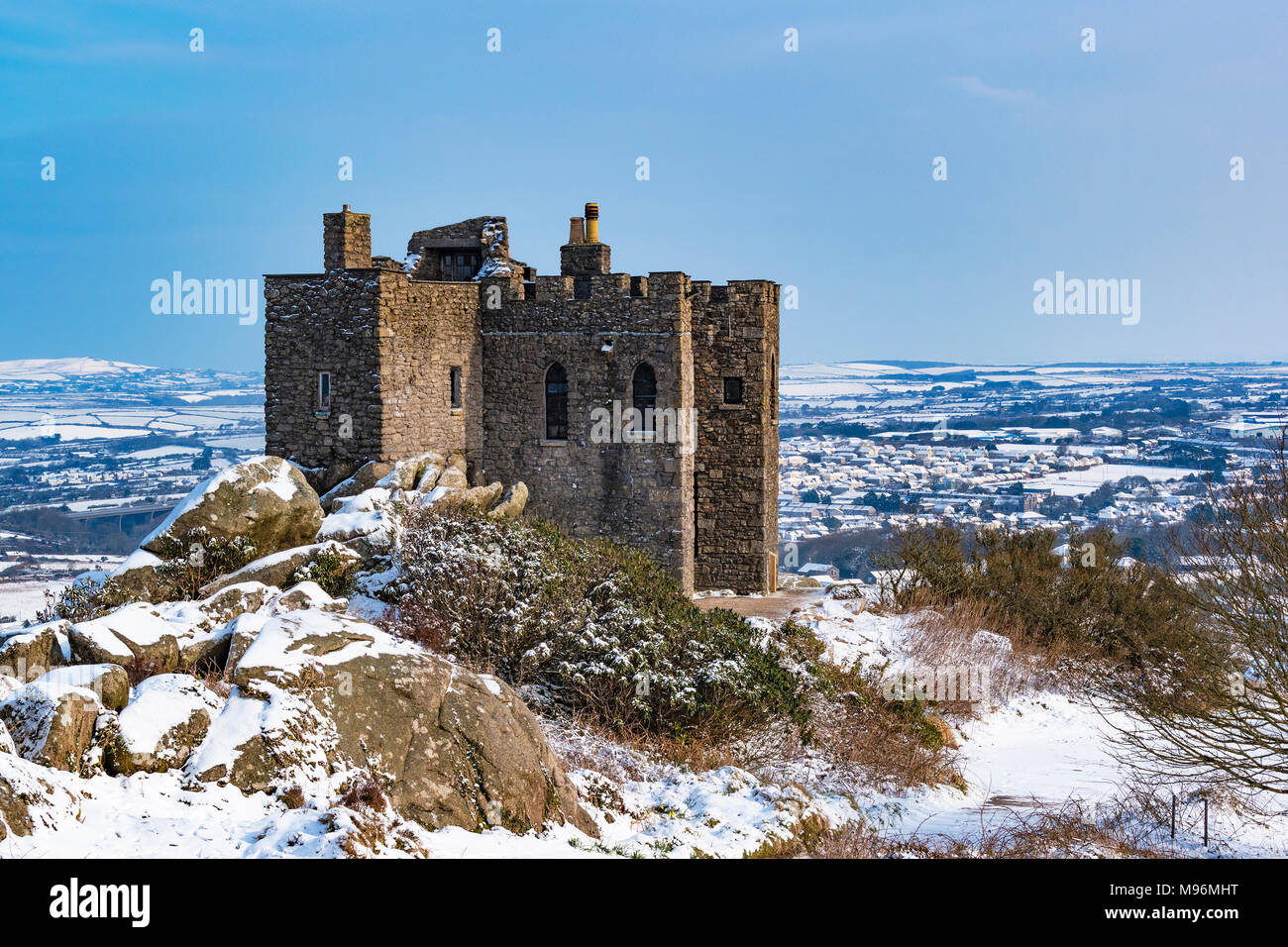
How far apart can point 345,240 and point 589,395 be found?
21.0 feet

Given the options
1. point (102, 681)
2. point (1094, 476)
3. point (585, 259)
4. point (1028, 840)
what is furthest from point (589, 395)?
point (1094, 476)

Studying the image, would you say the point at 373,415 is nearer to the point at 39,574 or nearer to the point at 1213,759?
the point at 1213,759

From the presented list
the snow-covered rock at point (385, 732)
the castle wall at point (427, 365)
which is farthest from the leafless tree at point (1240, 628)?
the castle wall at point (427, 365)

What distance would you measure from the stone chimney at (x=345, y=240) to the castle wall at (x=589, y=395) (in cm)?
313

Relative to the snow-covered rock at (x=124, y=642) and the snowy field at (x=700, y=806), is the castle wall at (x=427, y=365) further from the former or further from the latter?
the snow-covered rock at (x=124, y=642)

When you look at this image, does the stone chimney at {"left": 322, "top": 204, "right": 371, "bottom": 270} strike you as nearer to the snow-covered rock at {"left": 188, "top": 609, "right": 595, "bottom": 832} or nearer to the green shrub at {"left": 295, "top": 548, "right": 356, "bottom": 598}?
the green shrub at {"left": 295, "top": 548, "right": 356, "bottom": 598}

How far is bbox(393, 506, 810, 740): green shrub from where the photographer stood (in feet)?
52.5

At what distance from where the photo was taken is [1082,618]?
26.8 m

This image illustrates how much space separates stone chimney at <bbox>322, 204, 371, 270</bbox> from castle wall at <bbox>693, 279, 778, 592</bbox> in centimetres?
874

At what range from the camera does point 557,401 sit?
25797mm

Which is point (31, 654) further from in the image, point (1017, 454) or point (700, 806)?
point (1017, 454)

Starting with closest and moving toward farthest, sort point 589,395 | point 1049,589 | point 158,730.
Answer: point 158,730
point 589,395
point 1049,589

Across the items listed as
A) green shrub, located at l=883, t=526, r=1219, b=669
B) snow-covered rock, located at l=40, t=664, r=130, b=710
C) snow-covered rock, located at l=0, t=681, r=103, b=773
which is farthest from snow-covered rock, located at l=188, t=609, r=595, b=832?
green shrub, located at l=883, t=526, r=1219, b=669
